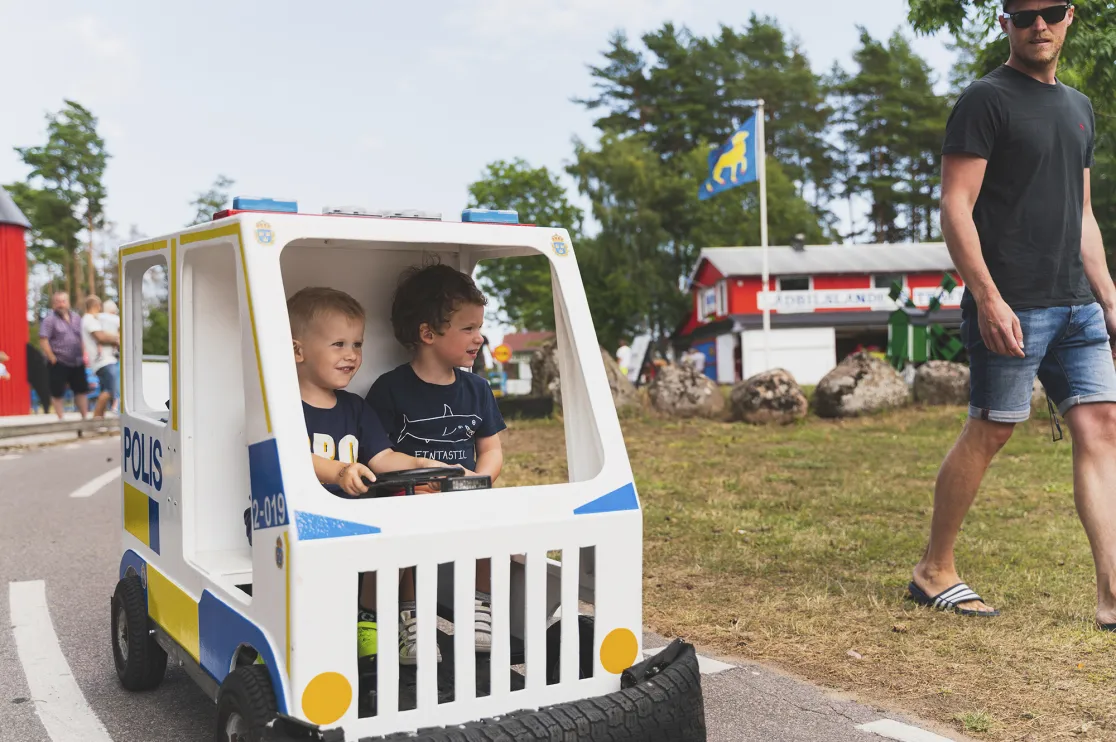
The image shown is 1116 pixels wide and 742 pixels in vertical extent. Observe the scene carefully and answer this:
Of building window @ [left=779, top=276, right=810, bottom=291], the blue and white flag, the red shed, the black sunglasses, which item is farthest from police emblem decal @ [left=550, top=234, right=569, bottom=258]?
building window @ [left=779, top=276, right=810, bottom=291]

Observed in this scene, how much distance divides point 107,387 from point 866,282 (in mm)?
34978

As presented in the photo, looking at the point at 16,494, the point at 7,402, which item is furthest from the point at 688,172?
the point at 16,494

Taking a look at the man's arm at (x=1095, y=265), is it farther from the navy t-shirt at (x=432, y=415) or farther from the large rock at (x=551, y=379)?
the large rock at (x=551, y=379)

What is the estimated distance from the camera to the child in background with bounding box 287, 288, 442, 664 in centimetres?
317

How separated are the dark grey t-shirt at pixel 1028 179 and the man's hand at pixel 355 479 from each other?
96.9 inches

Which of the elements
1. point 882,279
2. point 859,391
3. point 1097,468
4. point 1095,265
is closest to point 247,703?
point 1097,468

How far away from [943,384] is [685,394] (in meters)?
3.69

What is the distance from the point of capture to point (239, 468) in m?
3.30

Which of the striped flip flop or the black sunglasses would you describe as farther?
the striped flip flop

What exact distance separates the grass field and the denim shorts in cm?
83

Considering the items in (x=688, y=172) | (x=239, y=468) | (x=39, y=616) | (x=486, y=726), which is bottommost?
(x=39, y=616)

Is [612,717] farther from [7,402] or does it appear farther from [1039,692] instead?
[7,402]

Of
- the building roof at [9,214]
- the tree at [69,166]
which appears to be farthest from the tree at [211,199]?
the building roof at [9,214]

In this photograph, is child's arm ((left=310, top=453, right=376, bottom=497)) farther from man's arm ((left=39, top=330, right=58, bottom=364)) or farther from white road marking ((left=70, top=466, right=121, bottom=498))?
man's arm ((left=39, top=330, right=58, bottom=364))
